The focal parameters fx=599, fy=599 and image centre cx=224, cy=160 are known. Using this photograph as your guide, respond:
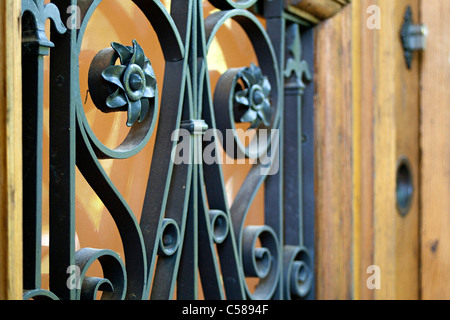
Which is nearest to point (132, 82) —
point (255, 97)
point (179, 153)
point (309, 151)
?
point (179, 153)

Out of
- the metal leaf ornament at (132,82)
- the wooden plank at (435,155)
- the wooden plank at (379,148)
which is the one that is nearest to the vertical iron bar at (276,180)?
the wooden plank at (379,148)

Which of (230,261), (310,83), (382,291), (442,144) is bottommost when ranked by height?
(382,291)

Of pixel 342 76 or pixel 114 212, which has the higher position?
pixel 342 76

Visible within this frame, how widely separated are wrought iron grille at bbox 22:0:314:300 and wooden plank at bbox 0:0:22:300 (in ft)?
0.22

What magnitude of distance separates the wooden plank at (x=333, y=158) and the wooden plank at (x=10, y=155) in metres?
0.67

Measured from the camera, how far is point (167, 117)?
79 cm

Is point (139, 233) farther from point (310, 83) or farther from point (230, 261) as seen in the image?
point (310, 83)

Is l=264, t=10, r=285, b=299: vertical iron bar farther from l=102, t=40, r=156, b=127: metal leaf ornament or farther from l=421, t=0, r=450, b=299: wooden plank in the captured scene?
l=421, t=0, r=450, b=299: wooden plank

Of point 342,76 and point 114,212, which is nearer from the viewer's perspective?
point 114,212

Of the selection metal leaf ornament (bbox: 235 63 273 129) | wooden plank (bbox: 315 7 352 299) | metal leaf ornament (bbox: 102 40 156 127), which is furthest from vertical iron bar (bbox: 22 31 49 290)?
wooden plank (bbox: 315 7 352 299)
